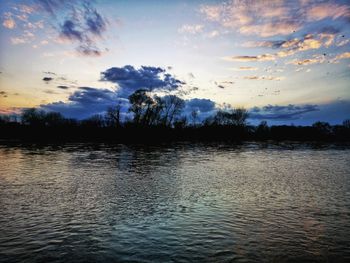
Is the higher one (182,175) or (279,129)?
(279,129)

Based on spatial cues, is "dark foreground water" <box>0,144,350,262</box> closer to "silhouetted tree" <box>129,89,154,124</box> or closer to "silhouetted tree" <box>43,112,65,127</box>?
"silhouetted tree" <box>129,89,154,124</box>

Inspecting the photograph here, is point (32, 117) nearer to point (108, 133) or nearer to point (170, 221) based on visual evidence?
point (108, 133)

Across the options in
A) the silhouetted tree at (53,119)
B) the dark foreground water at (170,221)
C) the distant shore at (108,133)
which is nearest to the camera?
the dark foreground water at (170,221)

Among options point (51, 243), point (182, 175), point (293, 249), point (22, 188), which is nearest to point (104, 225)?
point (51, 243)

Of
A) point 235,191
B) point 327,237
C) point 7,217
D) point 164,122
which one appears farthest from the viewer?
point 164,122

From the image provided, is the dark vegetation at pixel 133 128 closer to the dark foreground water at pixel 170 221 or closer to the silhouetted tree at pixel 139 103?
the silhouetted tree at pixel 139 103

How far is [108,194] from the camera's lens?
16688mm

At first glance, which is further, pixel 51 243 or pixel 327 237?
pixel 327 237

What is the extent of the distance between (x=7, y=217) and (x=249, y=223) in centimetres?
970

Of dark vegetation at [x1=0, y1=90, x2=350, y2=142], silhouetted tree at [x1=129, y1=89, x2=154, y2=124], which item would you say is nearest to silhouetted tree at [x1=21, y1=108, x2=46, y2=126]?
dark vegetation at [x1=0, y1=90, x2=350, y2=142]

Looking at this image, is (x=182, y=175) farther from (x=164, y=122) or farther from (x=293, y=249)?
(x=164, y=122)

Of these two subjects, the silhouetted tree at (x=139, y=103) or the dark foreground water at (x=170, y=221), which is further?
the silhouetted tree at (x=139, y=103)

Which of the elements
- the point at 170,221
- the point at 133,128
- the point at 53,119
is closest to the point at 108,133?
the point at 133,128

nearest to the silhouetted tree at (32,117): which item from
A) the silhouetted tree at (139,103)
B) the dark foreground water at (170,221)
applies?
the silhouetted tree at (139,103)
